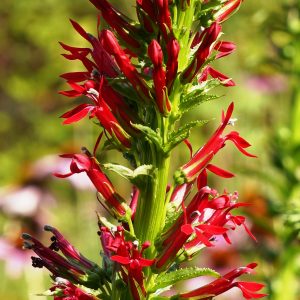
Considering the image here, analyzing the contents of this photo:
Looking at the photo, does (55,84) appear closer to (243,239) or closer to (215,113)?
(215,113)

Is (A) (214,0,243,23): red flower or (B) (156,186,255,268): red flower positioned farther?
(A) (214,0,243,23): red flower

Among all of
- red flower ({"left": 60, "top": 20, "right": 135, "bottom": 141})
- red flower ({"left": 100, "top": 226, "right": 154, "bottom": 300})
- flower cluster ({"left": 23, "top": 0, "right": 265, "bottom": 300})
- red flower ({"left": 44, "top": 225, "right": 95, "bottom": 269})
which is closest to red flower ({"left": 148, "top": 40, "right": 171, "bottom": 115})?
flower cluster ({"left": 23, "top": 0, "right": 265, "bottom": 300})

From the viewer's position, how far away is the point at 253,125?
30.9 feet

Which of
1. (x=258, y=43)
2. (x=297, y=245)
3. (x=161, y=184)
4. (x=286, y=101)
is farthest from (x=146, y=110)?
(x=258, y=43)

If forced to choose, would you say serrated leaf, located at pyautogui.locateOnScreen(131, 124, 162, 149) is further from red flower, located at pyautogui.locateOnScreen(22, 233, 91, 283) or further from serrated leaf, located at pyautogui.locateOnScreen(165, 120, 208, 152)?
red flower, located at pyautogui.locateOnScreen(22, 233, 91, 283)

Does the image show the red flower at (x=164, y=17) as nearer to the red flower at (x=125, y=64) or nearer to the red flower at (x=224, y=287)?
the red flower at (x=125, y=64)

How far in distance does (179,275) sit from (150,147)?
1.35ft

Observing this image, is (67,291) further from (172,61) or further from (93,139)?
(93,139)

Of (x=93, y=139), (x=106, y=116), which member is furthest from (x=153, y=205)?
(x=93, y=139)

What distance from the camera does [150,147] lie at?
92.1 inches

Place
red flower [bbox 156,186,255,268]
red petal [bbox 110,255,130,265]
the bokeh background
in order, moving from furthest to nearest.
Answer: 1. the bokeh background
2. red flower [bbox 156,186,255,268]
3. red petal [bbox 110,255,130,265]

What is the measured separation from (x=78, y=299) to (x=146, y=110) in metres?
0.64

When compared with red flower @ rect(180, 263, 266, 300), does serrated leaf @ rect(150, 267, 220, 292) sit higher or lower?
higher

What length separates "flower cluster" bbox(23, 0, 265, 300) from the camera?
2258 mm
